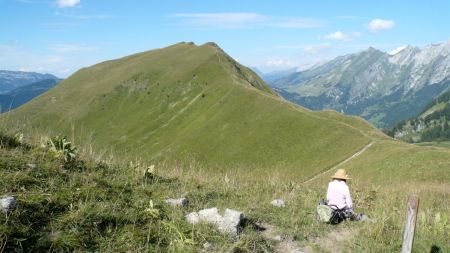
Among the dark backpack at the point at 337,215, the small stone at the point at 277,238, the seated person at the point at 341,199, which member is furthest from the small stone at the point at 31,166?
the seated person at the point at 341,199

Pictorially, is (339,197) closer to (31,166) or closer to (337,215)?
(337,215)

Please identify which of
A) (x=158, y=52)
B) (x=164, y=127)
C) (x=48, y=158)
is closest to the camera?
(x=48, y=158)

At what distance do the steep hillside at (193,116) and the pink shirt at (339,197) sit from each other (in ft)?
22.9

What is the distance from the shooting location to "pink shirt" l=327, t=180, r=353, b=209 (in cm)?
1198

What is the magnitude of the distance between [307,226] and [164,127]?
10844 centimetres

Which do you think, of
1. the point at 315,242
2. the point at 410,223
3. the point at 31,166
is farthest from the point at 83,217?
the point at 410,223

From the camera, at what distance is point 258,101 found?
9756cm

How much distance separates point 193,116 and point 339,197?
104m

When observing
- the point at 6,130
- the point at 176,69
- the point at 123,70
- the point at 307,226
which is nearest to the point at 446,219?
the point at 307,226

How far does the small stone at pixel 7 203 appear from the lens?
722cm

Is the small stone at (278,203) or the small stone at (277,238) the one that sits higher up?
→ the small stone at (278,203)

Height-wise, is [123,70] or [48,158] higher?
[123,70]

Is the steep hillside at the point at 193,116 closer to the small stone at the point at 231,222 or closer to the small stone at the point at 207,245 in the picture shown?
the small stone at the point at 231,222

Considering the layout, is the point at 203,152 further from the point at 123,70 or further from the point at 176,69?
the point at 123,70
